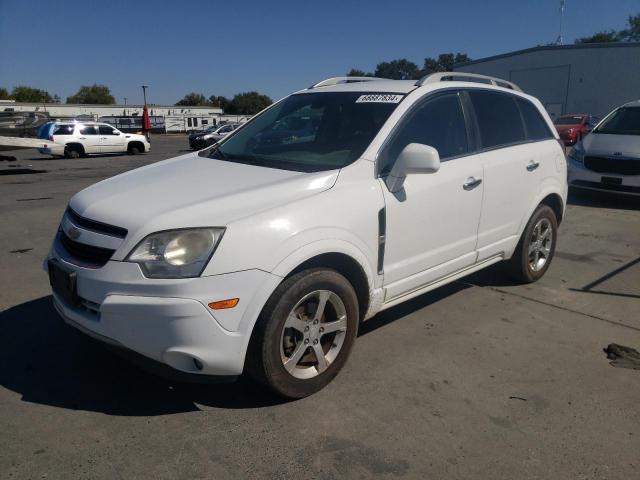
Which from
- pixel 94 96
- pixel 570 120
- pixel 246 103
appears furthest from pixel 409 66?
pixel 570 120

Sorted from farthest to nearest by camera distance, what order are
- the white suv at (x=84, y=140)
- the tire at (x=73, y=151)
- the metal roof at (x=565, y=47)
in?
the metal roof at (x=565, y=47), the tire at (x=73, y=151), the white suv at (x=84, y=140)

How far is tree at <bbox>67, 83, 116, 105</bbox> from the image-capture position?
4172 inches

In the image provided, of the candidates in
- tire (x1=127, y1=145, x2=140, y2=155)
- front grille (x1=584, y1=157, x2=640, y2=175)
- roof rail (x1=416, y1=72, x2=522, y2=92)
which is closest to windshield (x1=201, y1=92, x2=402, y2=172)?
roof rail (x1=416, y1=72, x2=522, y2=92)

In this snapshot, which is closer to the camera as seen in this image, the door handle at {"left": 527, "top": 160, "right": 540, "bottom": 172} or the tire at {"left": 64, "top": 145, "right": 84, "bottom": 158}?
the door handle at {"left": 527, "top": 160, "right": 540, "bottom": 172}

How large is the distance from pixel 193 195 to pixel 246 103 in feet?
354

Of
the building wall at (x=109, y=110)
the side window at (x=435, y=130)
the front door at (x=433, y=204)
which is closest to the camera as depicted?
the front door at (x=433, y=204)

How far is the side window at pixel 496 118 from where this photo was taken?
13.5 feet

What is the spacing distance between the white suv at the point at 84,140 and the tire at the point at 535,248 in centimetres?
1879

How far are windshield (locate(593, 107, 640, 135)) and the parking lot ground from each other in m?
6.13

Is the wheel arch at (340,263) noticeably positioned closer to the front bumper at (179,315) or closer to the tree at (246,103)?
the front bumper at (179,315)

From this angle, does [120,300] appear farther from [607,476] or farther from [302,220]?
[607,476]

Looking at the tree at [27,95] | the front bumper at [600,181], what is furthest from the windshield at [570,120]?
the tree at [27,95]

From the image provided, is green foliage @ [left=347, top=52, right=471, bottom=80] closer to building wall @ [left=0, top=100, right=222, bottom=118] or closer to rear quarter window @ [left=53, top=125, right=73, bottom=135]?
building wall @ [left=0, top=100, right=222, bottom=118]

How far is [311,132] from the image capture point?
3.89m
